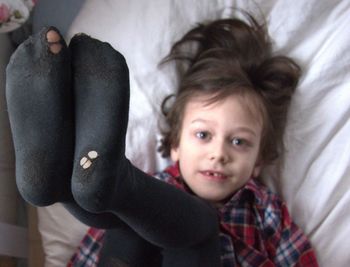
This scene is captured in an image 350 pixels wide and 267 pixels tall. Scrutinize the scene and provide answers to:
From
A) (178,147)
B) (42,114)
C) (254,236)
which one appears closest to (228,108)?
(178,147)

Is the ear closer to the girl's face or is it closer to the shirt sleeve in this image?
the girl's face

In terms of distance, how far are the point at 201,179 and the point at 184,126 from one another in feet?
0.37

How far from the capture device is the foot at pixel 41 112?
2.15 ft

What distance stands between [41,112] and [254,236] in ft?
1.74

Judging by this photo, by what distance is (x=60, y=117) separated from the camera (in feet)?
2.21

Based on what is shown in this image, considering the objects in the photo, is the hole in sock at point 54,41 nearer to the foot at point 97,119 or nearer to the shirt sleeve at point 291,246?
the foot at point 97,119

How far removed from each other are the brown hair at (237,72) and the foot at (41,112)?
1.25 feet

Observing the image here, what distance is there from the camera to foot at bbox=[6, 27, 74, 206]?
65 cm

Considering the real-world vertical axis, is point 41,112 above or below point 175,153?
above

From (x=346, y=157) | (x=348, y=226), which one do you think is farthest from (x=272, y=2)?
(x=348, y=226)

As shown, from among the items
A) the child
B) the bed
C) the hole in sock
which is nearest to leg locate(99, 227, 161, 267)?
the child

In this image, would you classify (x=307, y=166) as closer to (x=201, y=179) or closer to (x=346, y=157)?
(x=346, y=157)

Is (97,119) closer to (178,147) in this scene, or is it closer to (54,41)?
(54,41)

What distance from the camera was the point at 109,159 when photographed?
2.09ft
